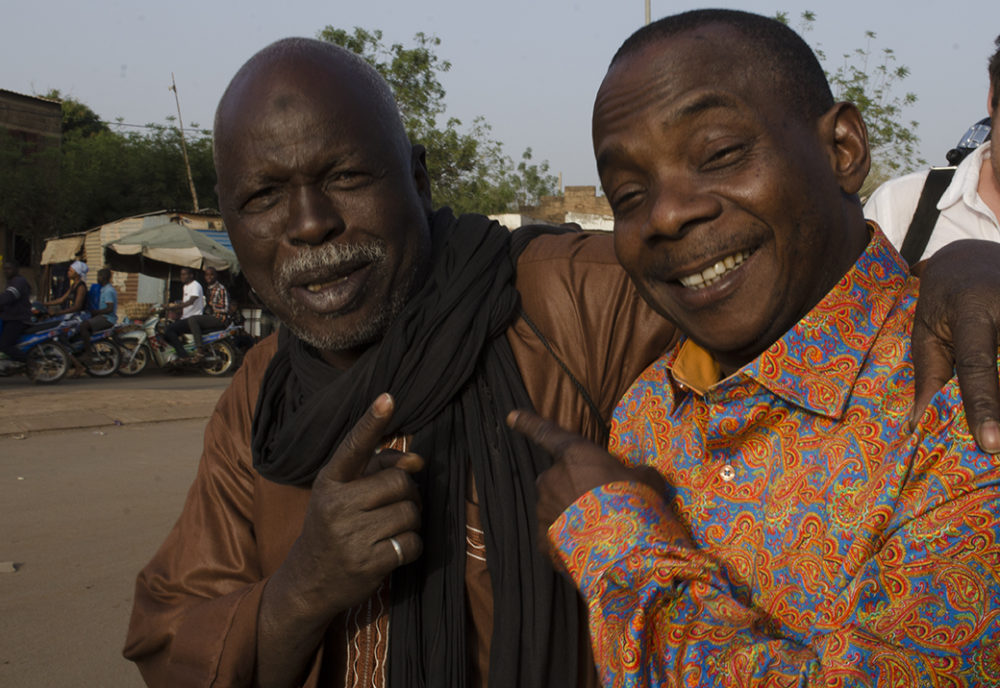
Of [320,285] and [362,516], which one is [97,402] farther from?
[362,516]

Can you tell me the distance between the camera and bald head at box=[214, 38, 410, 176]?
182 centimetres

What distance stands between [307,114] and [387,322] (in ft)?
1.47

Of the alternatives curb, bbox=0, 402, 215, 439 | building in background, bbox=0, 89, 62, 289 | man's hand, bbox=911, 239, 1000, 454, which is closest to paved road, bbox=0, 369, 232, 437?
curb, bbox=0, 402, 215, 439

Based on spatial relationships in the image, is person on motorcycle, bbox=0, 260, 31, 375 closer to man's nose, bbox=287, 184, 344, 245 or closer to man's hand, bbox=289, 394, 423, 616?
man's nose, bbox=287, 184, 344, 245

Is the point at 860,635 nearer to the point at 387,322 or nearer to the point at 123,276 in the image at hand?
the point at 387,322

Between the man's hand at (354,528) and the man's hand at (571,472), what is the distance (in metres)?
0.28

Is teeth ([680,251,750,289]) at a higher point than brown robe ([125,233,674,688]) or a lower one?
higher

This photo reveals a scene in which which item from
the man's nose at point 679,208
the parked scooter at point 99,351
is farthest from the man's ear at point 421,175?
the parked scooter at point 99,351

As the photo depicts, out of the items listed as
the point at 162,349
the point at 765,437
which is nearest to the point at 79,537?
the point at 765,437

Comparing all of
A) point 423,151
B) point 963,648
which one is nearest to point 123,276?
point 423,151

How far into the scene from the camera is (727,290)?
1339 millimetres

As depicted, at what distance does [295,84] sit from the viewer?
1.82 m

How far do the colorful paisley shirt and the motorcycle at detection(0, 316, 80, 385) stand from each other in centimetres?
1185

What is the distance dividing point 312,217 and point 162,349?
42.4 ft
